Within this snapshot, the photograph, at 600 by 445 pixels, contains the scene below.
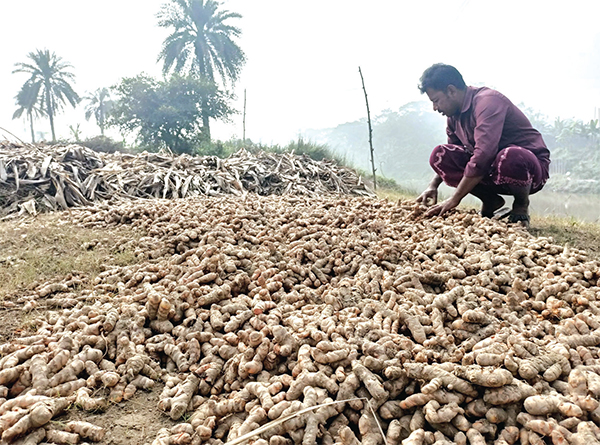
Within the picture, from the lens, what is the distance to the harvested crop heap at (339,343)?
3.34ft

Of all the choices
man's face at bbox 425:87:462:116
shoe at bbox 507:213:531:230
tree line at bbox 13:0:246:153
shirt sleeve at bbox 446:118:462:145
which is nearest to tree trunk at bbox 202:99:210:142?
tree line at bbox 13:0:246:153

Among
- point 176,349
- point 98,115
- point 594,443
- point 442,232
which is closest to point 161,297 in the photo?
point 176,349

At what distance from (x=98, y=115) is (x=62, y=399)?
3826 cm

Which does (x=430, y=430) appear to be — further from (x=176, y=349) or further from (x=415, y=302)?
(x=176, y=349)

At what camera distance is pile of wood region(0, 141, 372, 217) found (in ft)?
14.7

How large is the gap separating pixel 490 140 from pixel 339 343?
6.34 ft

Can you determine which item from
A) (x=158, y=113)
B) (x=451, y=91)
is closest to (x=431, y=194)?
(x=451, y=91)

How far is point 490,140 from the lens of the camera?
255 centimetres

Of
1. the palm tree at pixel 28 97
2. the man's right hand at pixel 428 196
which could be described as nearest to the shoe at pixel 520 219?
the man's right hand at pixel 428 196

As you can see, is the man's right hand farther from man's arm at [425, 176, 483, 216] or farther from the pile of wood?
the pile of wood

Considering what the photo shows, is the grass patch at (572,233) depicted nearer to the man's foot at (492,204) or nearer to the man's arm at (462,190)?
the man's foot at (492,204)

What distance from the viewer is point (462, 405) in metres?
1.04

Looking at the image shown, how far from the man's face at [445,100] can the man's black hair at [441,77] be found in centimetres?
3

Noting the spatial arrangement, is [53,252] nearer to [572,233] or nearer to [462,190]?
[462,190]
